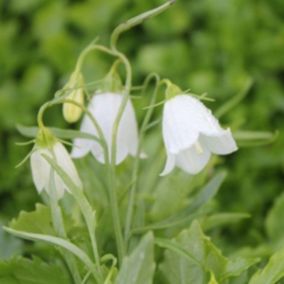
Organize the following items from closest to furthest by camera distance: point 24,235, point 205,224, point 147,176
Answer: point 24,235, point 205,224, point 147,176

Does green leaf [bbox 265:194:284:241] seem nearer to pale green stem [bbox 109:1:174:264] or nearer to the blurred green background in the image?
pale green stem [bbox 109:1:174:264]

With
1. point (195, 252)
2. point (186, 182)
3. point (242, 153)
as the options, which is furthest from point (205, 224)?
point (242, 153)

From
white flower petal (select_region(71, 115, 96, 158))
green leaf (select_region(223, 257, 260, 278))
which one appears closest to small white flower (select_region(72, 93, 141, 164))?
white flower petal (select_region(71, 115, 96, 158))

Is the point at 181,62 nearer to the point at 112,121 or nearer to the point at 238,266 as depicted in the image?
the point at 112,121

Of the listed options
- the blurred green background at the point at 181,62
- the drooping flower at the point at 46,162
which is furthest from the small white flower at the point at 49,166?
the blurred green background at the point at 181,62

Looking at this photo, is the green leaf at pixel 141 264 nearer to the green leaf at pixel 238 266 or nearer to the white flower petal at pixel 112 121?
the green leaf at pixel 238 266

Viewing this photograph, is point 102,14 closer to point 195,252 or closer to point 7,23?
point 7,23
